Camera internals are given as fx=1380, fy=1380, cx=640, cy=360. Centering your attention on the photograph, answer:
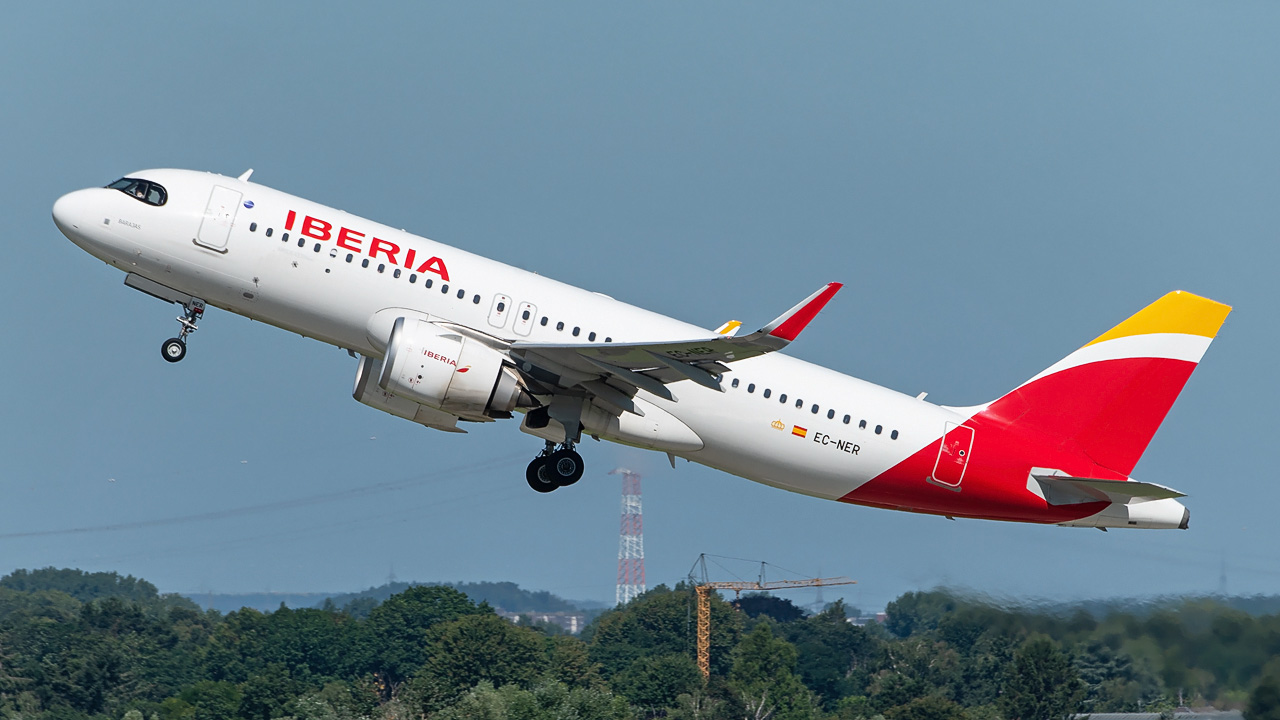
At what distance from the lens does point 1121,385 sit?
32.6m

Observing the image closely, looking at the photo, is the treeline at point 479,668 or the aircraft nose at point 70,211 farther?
the treeline at point 479,668

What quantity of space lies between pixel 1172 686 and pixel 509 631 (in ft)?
246

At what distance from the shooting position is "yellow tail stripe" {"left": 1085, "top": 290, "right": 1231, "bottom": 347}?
108 ft

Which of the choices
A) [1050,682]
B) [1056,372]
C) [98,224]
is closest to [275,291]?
[98,224]

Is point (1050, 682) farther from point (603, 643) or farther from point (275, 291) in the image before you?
point (603, 643)

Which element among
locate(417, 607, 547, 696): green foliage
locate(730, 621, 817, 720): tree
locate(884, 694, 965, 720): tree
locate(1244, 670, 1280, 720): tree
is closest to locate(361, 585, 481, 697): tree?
locate(417, 607, 547, 696): green foliage

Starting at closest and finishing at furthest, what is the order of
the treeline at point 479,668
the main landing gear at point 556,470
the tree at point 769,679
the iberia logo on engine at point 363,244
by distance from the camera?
the iberia logo on engine at point 363,244 → the main landing gear at point 556,470 → the treeline at point 479,668 → the tree at point 769,679

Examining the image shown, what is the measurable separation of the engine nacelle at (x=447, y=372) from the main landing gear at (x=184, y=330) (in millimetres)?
4891

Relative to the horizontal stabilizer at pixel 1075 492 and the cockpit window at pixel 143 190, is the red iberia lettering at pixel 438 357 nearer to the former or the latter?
the cockpit window at pixel 143 190

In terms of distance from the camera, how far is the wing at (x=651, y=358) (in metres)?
25.3

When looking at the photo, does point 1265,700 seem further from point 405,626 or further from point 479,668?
point 405,626

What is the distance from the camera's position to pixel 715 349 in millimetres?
26656

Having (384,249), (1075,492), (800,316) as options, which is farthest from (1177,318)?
(384,249)

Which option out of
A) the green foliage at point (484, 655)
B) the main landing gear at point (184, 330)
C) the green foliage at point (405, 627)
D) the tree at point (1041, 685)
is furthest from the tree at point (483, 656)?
the main landing gear at point (184, 330)
